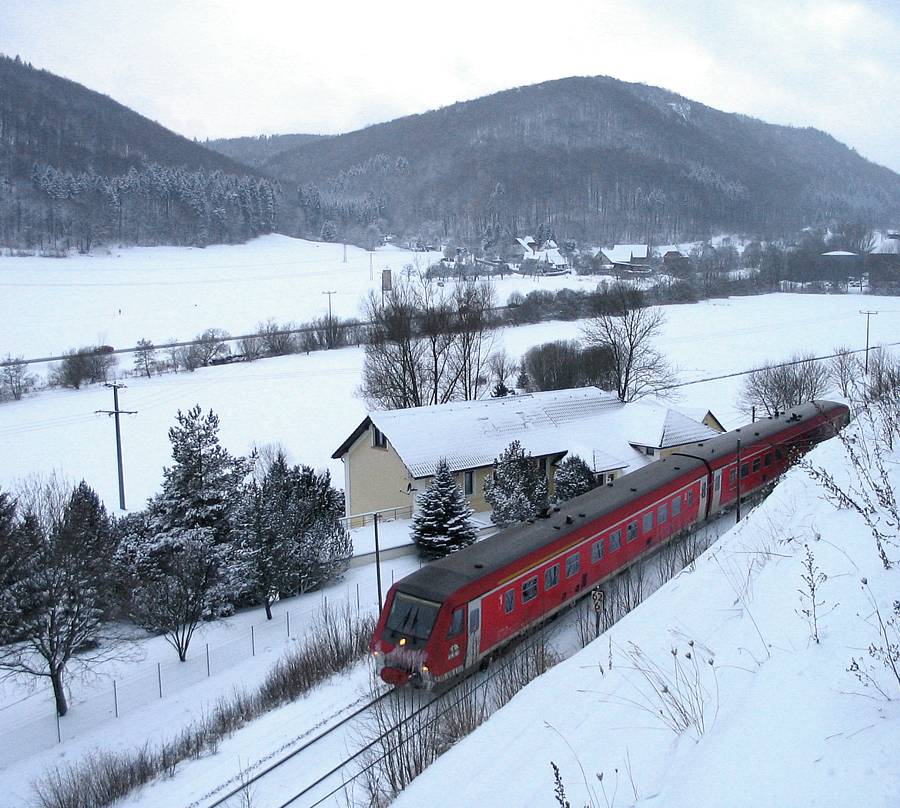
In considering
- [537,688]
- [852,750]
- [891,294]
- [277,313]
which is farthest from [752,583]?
[891,294]

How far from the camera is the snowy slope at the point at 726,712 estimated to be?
4730mm

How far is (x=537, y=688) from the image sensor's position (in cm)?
859

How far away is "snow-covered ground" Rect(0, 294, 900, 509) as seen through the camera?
130ft

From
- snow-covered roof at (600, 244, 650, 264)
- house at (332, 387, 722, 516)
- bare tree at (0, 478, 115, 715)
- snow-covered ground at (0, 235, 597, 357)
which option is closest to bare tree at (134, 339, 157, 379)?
snow-covered ground at (0, 235, 597, 357)

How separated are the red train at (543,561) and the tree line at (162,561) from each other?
285 inches

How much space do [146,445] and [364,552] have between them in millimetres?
23678

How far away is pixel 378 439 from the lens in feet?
94.9

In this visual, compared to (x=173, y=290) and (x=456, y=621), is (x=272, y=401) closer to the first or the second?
(x=456, y=621)

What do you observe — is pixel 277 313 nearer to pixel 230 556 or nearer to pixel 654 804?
pixel 230 556

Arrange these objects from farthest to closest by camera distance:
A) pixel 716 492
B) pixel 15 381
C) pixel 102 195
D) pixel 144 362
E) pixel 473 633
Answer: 1. pixel 102 195
2. pixel 144 362
3. pixel 15 381
4. pixel 716 492
5. pixel 473 633

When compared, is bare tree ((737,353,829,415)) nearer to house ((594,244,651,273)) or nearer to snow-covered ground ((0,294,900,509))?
snow-covered ground ((0,294,900,509))

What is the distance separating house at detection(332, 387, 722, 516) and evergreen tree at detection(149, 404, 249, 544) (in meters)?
6.82

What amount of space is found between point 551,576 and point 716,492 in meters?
9.15

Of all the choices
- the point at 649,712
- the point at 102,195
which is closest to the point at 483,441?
the point at 649,712
